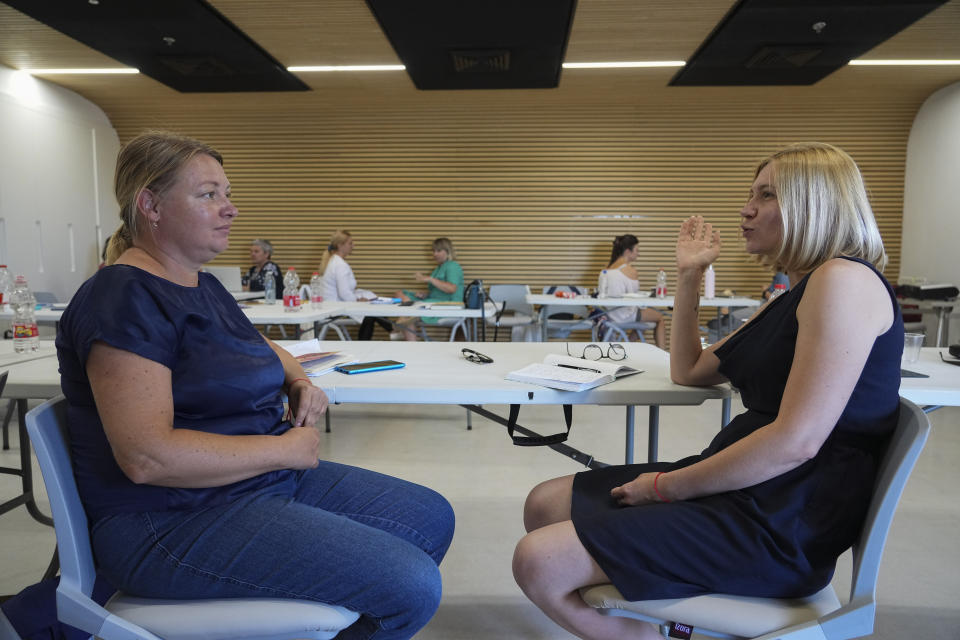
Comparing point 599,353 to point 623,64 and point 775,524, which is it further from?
point 623,64

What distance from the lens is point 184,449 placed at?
43.7 inches

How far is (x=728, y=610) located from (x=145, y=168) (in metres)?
1.43

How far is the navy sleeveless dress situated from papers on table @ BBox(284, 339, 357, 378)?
102 cm

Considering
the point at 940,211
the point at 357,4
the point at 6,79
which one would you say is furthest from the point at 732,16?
the point at 6,79

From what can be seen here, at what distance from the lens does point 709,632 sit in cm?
115

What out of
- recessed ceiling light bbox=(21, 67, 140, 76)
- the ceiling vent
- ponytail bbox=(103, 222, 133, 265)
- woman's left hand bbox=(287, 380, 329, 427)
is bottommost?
woman's left hand bbox=(287, 380, 329, 427)

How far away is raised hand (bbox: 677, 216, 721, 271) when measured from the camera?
1883 mm

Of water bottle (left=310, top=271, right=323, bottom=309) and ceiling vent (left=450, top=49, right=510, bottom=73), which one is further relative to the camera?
ceiling vent (left=450, top=49, right=510, bottom=73)

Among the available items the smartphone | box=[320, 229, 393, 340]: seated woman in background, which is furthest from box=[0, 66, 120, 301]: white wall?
the smartphone

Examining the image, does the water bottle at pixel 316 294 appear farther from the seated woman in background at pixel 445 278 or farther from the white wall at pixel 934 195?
the white wall at pixel 934 195

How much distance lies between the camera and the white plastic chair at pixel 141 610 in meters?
1.06

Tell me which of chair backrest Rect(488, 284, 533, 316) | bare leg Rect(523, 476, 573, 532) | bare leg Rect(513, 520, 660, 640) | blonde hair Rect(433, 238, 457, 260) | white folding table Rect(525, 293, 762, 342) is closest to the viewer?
bare leg Rect(513, 520, 660, 640)

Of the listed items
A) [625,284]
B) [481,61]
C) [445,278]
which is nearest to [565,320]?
[625,284]

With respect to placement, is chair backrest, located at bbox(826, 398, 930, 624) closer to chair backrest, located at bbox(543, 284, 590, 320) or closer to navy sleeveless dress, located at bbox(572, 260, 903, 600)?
navy sleeveless dress, located at bbox(572, 260, 903, 600)
